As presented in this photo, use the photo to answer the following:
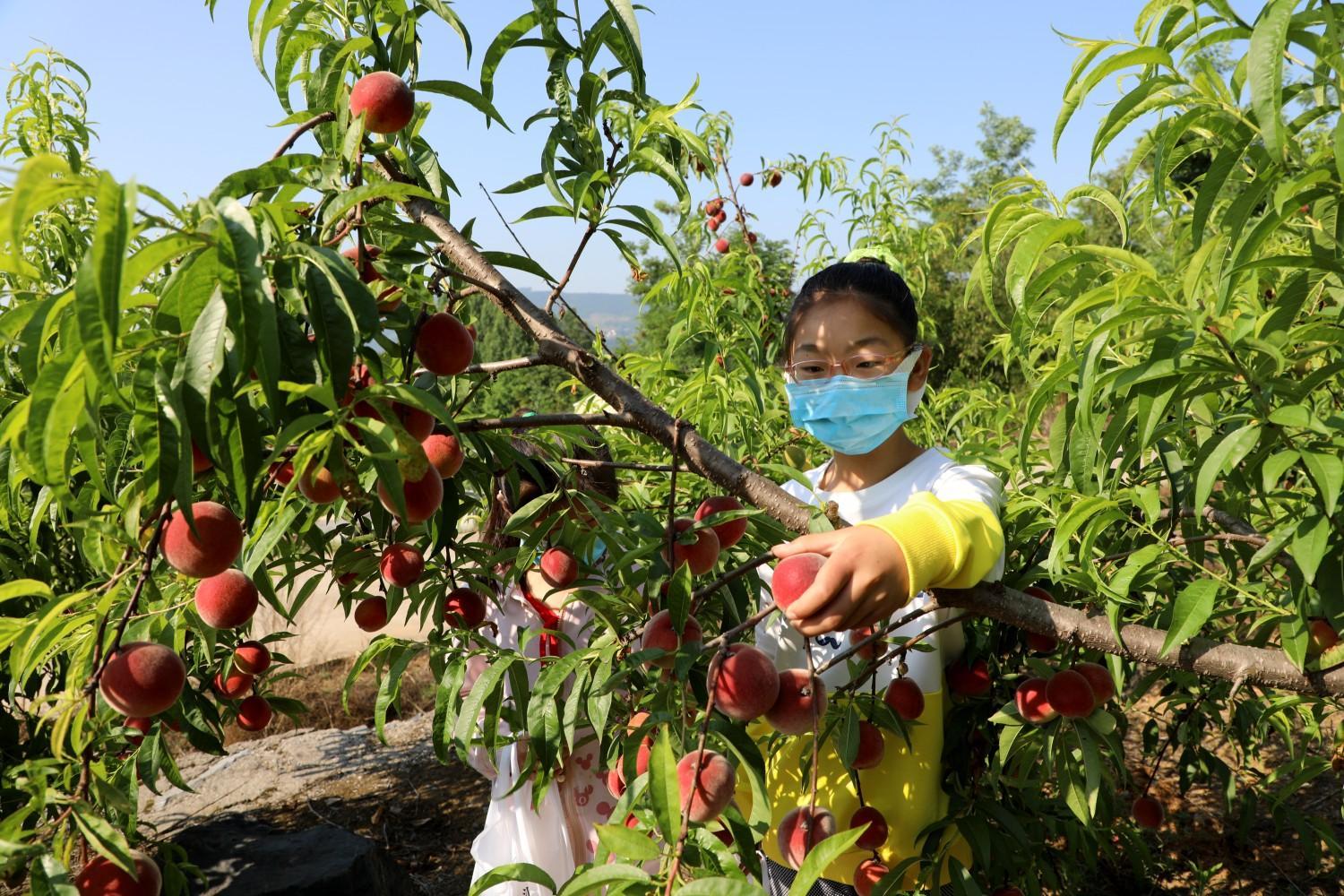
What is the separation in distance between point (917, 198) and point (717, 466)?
3641 millimetres

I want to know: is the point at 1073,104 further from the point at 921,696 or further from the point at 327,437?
the point at 921,696

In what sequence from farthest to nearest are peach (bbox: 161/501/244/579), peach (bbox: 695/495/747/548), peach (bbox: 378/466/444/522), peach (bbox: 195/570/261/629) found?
peach (bbox: 695/495/747/548) → peach (bbox: 195/570/261/629) → peach (bbox: 378/466/444/522) → peach (bbox: 161/501/244/579)

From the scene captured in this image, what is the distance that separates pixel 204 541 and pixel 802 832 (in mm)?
860

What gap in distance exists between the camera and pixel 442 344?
1.05 m

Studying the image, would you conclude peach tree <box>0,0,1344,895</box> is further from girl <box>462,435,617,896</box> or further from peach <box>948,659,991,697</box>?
girl <box>462,435,617,896</box>

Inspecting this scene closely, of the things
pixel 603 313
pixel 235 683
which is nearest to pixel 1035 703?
pixel 235 683

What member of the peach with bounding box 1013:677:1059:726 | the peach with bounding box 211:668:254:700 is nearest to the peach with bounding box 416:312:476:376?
the peach with bounding box 1013:677:1059:726

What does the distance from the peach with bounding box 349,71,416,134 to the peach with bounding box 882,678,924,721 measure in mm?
1178

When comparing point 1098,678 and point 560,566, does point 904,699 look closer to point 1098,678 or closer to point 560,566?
point 1098,678

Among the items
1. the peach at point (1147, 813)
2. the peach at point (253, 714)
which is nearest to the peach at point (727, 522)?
the peach at point (253, 714)

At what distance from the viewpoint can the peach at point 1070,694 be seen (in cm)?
147

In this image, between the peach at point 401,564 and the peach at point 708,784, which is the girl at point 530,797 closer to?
the peach at point 401,564

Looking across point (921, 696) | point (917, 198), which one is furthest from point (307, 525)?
point (917, 198)

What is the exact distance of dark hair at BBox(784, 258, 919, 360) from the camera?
5.29 feet
